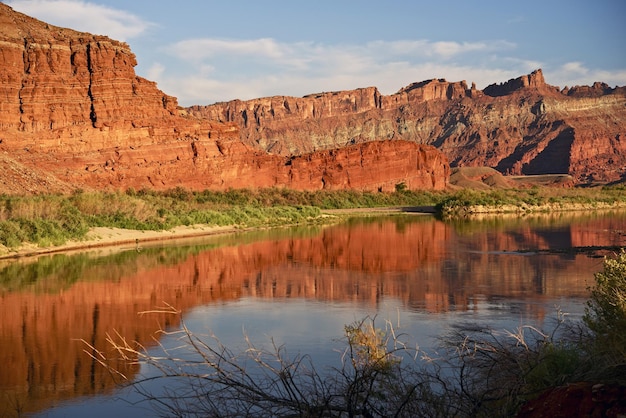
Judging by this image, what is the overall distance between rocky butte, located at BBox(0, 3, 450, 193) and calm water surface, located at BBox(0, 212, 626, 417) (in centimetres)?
3664

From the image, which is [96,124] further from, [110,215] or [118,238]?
Result: [118,238]

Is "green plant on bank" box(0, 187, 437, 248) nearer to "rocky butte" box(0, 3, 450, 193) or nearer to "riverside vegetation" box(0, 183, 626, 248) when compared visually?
"riverside vegetation" box(0, 183, 626, 248)

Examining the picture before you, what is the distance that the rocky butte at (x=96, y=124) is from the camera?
65438 millimetres

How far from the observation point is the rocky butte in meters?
65.4

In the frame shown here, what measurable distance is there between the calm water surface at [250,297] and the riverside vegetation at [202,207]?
353 cm

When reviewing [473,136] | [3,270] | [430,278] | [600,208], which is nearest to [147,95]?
[600,208]

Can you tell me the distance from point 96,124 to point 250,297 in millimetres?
55738

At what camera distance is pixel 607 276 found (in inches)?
400

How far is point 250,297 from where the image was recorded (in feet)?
55.1

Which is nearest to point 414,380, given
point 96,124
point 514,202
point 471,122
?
point 514,202

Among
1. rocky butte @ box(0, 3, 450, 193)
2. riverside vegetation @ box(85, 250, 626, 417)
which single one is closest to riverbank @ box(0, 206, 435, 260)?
riverside vegetation @ box(85, 250, 626, 417)

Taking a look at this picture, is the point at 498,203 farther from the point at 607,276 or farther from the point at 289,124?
the point at 289,124

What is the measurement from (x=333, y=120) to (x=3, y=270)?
15957 centimetres

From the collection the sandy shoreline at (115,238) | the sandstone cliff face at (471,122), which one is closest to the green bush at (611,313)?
the sandy shoreline at (115,238)
